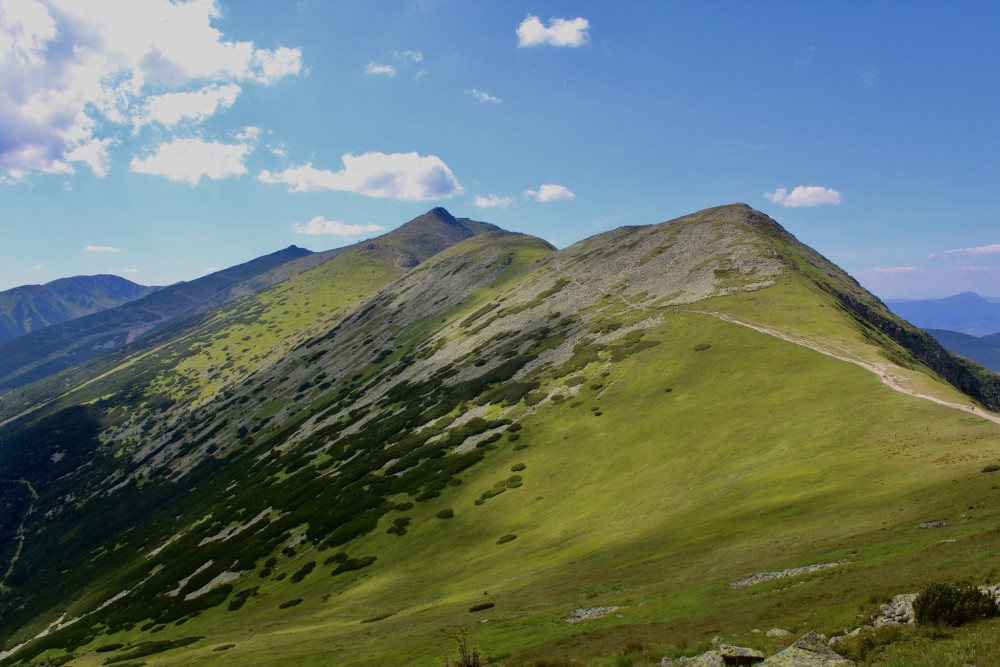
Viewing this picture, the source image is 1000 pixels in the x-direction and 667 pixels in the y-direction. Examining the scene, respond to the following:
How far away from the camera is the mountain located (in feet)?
90.9

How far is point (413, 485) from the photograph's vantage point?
7631 centimetres

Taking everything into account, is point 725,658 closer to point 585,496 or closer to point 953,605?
point 953,605

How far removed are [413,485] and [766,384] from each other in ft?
154

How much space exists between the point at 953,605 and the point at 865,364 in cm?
5143

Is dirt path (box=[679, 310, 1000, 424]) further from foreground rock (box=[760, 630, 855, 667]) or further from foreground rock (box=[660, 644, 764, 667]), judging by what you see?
foreground rock (box=[660, 644, 764, 667])

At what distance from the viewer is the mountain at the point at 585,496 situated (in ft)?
90.9

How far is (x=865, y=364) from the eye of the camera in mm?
59375

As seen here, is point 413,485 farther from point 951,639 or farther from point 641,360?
point 951,639

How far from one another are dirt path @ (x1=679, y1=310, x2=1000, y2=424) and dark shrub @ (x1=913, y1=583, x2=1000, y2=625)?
31.8 meters

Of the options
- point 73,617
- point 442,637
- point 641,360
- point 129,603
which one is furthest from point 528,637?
point 73,617

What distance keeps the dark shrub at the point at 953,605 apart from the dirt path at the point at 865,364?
104ft

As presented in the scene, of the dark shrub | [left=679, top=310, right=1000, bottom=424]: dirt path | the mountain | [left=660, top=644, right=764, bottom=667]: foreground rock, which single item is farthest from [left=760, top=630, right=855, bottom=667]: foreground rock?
[left=679, top=310, right=1000, bottom=424]: dirt path

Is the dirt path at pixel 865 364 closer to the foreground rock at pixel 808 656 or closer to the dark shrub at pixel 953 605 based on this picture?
the dark shrub at pixel 953 605

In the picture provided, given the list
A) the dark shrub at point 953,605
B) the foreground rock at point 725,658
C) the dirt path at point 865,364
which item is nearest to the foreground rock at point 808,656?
the foreground rock at point 725,658
